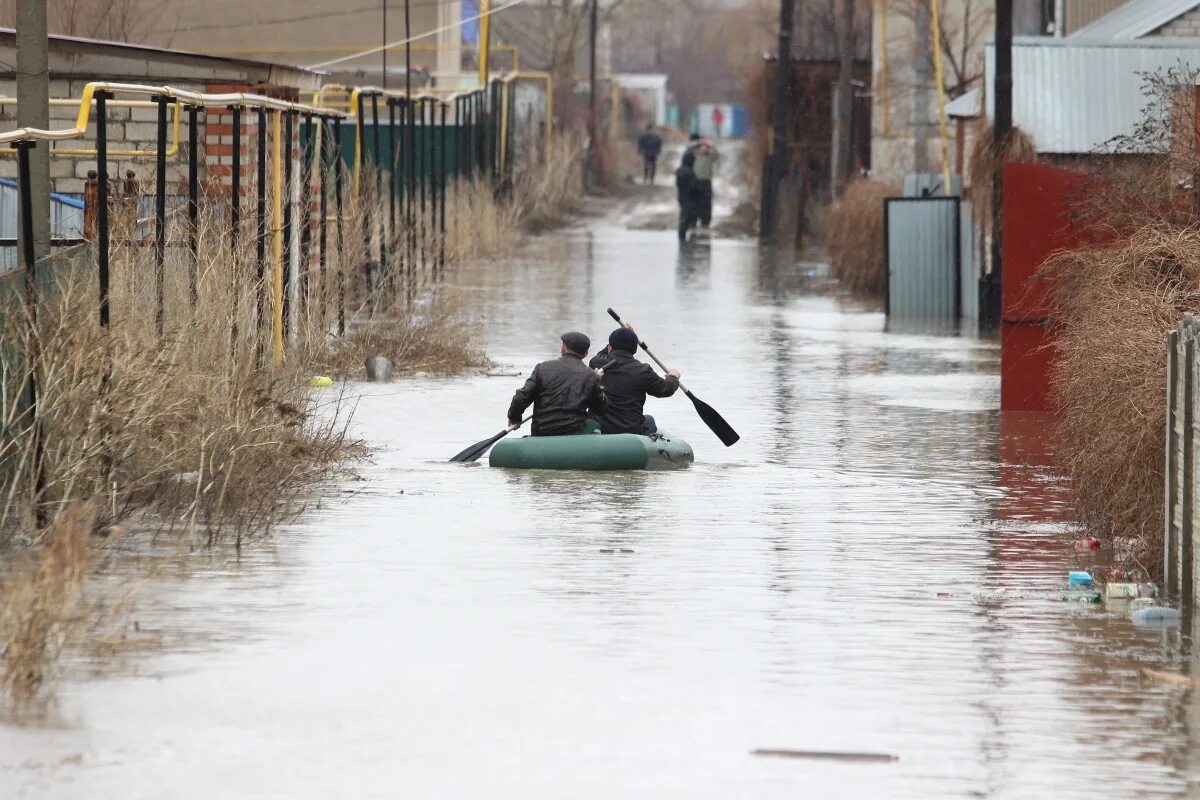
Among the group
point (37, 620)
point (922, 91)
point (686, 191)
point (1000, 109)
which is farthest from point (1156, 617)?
point (686, 191)

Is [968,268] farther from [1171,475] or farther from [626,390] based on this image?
[1171,475]

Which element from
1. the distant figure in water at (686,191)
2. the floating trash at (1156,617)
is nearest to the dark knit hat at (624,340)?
the floating trash at (1156,617)

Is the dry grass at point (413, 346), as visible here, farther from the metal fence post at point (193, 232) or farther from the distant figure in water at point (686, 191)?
the distant figure in water at point (686, 191)

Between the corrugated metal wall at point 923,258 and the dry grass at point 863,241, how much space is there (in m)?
2.12

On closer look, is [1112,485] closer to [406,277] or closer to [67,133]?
[67,133]

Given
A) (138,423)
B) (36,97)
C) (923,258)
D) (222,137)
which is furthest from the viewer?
(923,258)

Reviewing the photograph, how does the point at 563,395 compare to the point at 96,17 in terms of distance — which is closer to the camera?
the point at 563,395

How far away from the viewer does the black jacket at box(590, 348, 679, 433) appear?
44.9 feet

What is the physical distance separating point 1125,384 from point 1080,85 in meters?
13.7

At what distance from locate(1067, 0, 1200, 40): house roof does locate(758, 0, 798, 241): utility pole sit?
8635 mm

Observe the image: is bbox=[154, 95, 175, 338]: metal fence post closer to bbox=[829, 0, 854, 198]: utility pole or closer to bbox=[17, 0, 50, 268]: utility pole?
bbox=[17, 0, 50, 268]: utility pole

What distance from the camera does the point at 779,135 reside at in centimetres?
4003

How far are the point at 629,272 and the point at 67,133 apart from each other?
21611mm

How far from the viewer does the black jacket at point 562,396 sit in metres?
13.3
